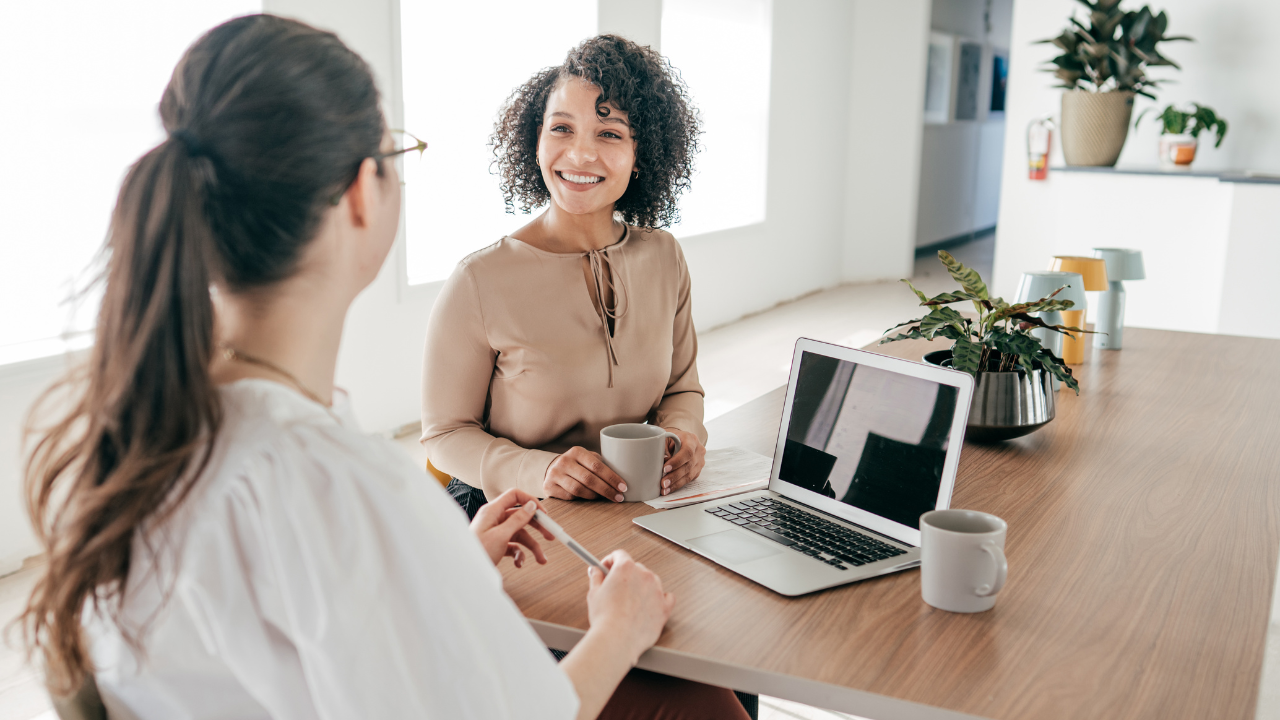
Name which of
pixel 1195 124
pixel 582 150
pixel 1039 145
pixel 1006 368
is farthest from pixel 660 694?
pixel 1039 145

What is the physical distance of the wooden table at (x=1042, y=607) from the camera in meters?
0.88

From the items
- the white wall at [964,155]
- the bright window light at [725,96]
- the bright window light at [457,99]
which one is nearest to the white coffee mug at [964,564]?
the bright window light at [457,99]

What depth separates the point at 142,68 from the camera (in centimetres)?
293

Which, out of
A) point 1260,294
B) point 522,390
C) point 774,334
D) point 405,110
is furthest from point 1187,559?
point 774,334

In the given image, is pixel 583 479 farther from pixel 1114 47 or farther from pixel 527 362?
pixel 1114 47

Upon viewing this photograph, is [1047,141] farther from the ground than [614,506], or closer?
farther from the ground

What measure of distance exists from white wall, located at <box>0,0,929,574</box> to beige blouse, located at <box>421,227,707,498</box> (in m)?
2.13

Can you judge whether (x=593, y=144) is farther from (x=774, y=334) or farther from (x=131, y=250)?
(x=774, y=334)

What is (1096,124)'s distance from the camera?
499cm

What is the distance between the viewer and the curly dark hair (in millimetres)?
1759

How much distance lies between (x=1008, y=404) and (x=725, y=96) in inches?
194

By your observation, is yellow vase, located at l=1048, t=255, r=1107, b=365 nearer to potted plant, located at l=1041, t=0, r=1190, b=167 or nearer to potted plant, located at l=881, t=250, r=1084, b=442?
potted plant, located at l=881, t=250, r=1084, b=442

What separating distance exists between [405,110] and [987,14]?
7516mm

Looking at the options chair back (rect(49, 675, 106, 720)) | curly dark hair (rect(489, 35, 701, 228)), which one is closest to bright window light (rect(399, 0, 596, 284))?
curly dark hair (rect(489, 35, 701, 228))
